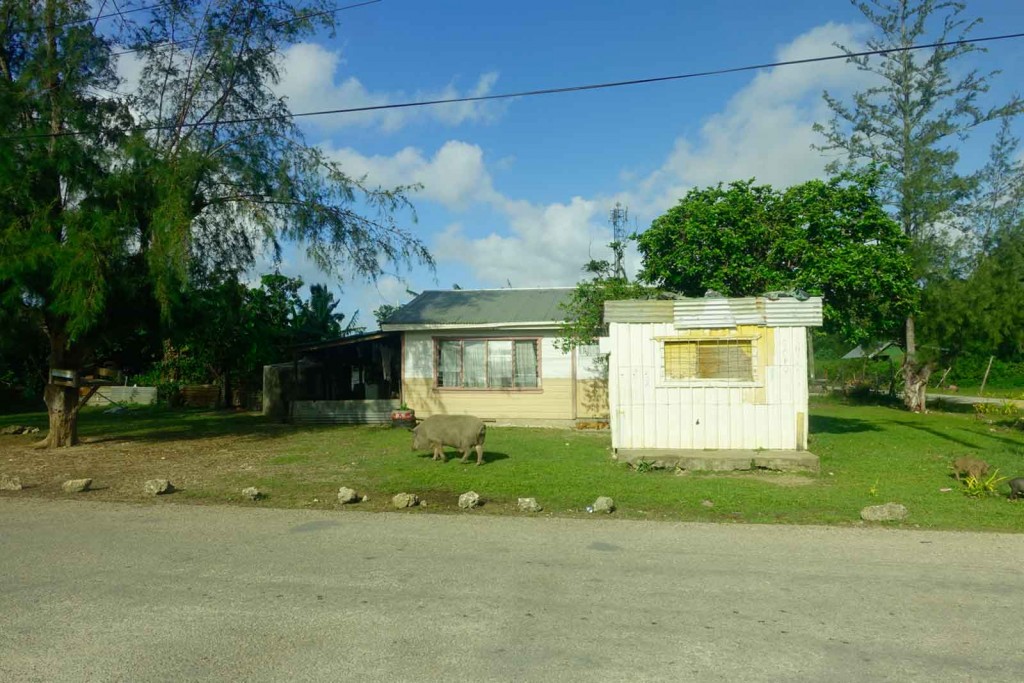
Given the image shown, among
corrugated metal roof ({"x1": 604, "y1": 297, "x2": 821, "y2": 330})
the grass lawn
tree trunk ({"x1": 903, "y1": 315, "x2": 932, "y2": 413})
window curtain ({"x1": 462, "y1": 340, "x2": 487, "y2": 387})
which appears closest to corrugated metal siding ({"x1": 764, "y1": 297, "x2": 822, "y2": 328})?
corrugated metal roof ({"x1": 604, "y1": 297, "x2": 821, "y2": 330})

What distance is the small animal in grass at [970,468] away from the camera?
11.3 meters

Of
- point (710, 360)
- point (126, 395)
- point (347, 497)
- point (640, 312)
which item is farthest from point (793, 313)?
point (126, 395)

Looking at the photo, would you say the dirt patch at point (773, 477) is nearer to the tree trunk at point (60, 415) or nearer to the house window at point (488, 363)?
the house window at point (488, 363)

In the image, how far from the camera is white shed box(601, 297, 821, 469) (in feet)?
43.9

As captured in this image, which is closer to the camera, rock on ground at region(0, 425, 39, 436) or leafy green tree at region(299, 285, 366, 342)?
rock on ground at region(0, 425, 39, 436)

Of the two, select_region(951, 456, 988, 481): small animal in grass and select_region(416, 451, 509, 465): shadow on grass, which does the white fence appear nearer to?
select_region(416, 451, 509, 465): shadow on grass

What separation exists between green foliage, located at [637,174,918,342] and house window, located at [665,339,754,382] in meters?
3.63

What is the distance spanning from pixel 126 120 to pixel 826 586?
15.6 metres

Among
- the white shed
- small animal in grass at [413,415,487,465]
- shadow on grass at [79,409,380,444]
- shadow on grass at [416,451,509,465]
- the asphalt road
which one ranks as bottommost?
the asphalt road

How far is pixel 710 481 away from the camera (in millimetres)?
11914

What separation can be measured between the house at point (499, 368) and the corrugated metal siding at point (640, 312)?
249 inches

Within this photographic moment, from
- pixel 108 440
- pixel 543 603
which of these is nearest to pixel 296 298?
pixel 108 440

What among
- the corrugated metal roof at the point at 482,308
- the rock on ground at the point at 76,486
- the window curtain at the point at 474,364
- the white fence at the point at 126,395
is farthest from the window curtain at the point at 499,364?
the white fence at the point at 126,395

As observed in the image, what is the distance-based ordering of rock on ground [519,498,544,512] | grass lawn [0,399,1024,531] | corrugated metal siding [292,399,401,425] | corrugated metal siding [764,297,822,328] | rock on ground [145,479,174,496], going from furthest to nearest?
corrugated metal siding [292,399,401,425] → corrugated metal siding [764,297,822,328] → rock on ground [145,479,174,496] → grass lawn [0,399,1024,531] → rock on ground [519,498,544,512]
